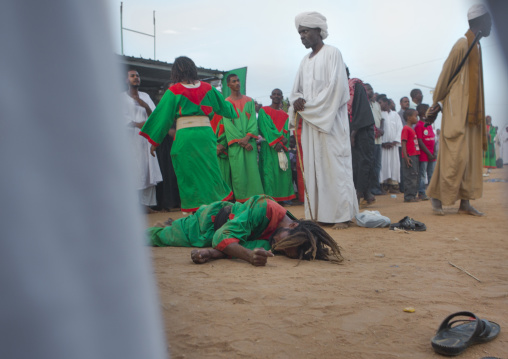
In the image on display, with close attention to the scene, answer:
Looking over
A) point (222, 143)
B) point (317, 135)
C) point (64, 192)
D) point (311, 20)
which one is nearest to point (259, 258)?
point (317, 135)

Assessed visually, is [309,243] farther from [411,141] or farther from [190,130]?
[411,141]

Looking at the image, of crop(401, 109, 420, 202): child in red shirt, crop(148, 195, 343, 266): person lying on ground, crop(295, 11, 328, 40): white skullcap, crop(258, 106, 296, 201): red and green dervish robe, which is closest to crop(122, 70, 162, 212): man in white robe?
crop(258, 106, 296, 201): red and green dervish robe

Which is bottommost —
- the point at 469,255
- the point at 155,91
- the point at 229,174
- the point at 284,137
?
the point at 469,255

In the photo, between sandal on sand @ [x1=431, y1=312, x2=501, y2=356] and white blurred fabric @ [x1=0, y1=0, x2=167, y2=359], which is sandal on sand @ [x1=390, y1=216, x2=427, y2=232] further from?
white blurred fabric @ [x1=0, y1=0, x2=167, y2=359]

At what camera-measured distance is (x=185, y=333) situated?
1.83 metres

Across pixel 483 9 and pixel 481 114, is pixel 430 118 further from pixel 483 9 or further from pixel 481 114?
pixel 483 9

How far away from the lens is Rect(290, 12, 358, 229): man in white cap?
5164 mm

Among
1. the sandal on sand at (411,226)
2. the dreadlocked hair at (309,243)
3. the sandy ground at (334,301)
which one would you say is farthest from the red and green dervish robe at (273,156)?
the dreadlocked hair at (309,243)

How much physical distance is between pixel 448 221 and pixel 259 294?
147 inches

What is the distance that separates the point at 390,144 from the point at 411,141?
1.93 metres

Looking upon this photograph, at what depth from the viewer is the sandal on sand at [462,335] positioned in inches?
66.1

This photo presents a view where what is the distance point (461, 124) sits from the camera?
5.49 meters

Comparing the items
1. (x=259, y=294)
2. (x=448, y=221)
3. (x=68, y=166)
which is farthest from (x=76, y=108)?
(x=448, y=221)

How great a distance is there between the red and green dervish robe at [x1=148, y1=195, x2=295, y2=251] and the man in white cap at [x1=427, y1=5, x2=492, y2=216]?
2.82 metres
